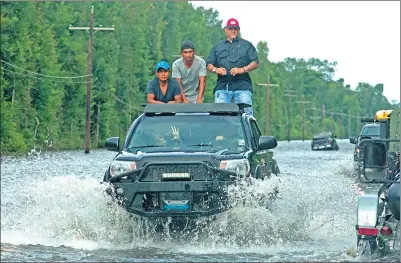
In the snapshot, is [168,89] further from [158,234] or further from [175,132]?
[158,234]

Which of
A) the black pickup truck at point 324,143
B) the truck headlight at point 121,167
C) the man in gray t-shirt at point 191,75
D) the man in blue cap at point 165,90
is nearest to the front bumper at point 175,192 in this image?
the truck headlight at point 121,167

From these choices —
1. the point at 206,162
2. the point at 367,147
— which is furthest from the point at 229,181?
the point at 367,147

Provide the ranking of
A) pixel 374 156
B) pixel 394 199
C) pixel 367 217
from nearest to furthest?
pixel 374 156 → pixel 394 199 → pixel 367 217

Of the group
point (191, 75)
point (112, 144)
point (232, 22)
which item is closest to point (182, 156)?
point (112, 144)

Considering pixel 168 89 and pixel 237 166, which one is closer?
pixel 237 166

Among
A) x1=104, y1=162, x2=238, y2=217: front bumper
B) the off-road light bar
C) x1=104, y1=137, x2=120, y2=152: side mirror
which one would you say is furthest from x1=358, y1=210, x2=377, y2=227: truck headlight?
x1=104, y1=137, x2=120, y2=152: side mirror

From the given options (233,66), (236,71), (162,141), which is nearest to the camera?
(162,141)

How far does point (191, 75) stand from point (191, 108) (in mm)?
1902

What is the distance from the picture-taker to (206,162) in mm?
11875

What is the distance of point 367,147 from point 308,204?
4489 mm

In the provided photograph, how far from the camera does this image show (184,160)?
11.9 meters

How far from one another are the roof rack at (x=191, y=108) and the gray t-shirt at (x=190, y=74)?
72.5 inches

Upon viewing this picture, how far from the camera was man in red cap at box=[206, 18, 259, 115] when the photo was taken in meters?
15.3

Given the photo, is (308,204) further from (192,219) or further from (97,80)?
(97,80)
